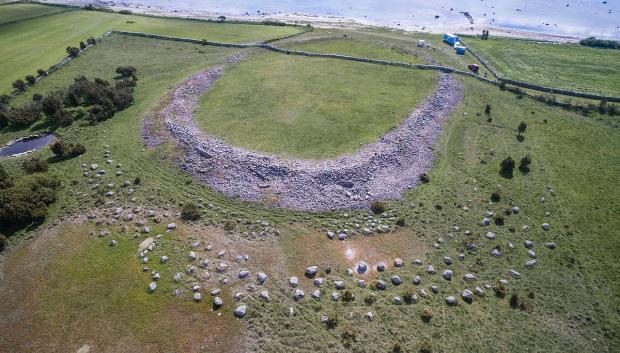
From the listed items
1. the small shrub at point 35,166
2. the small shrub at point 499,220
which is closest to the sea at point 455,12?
the small shrub at point 499,220

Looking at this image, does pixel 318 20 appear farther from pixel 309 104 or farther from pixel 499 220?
pixel 499 220

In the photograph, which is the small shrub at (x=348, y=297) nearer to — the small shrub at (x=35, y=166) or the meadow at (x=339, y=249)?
the meadow at (x=339, y=249)

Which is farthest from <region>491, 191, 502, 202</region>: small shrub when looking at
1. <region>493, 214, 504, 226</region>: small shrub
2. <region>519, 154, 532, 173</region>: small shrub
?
<region>519, 154, 532, 173</region>: small shrub

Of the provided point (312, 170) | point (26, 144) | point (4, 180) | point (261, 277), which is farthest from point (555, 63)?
point (4, 180)

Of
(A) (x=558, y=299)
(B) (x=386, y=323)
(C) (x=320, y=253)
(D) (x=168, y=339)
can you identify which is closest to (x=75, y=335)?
(D) (x=168, y=339)

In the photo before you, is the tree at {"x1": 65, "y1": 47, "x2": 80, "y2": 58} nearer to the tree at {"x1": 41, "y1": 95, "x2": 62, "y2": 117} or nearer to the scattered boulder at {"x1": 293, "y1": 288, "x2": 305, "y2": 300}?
the tree at {"x1": 41, "y1": 95, "x2": 62, "y2": 117}
